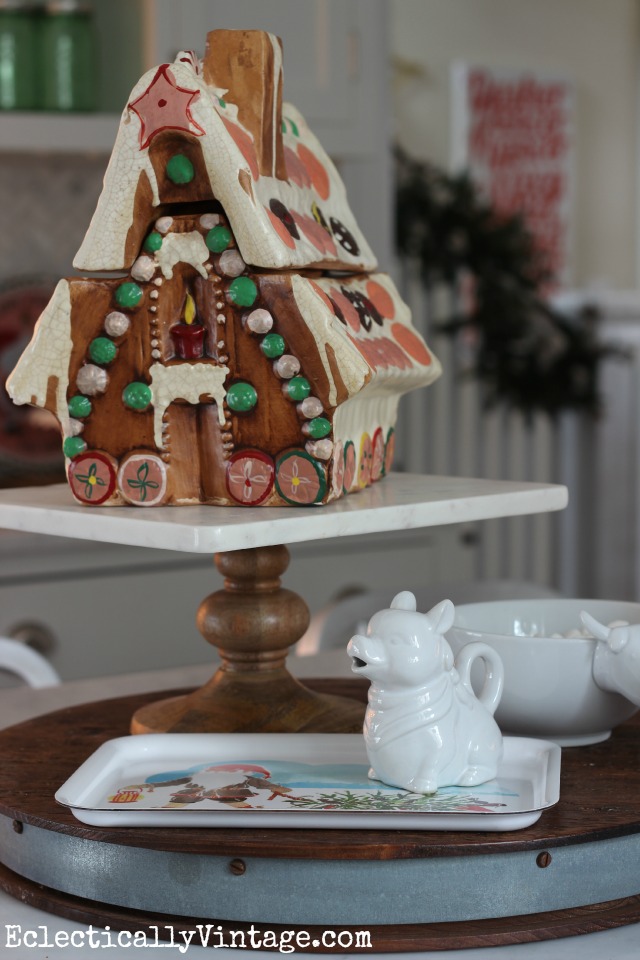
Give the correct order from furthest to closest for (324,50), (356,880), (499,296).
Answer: (499,296) → (324,50) → (356,880)

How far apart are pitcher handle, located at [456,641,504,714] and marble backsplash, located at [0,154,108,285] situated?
6.06ft

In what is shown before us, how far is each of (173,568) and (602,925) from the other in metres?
1.51

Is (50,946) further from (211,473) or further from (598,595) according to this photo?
→ (598,595)

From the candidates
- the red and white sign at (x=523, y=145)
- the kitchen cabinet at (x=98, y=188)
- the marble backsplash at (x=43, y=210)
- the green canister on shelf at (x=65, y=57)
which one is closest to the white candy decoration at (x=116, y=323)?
the kitchen cabinet at (x=98, y=188)

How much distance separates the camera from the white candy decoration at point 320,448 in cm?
87

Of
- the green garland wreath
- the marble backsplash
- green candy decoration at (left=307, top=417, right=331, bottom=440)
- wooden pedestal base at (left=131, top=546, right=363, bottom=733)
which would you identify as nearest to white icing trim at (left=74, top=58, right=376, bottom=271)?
green candy decoration at (left=307, top=417, right=331, bottom=440)

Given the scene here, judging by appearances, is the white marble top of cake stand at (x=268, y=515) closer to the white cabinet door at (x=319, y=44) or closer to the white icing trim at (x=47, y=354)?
the white icing trim at (x=47, y=354)

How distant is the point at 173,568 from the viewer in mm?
2164

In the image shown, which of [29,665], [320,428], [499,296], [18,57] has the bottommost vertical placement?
[29,665]

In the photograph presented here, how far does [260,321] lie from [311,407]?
0.22ft

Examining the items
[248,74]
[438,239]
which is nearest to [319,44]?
[438,239]

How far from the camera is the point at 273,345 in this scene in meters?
0.88

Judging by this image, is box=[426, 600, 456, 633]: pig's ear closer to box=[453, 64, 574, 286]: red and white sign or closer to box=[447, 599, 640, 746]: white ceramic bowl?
box=[447, 599, 640, 746]: white ceramic bowl

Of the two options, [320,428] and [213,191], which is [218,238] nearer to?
[213,191]
